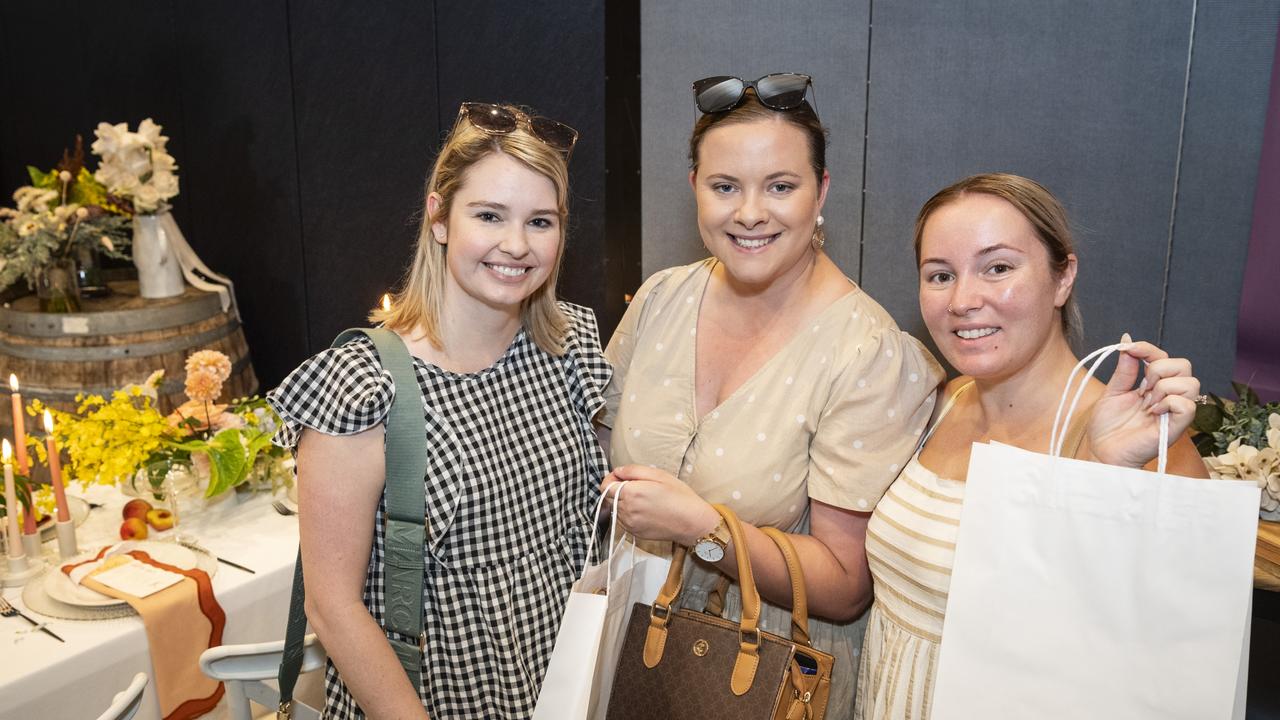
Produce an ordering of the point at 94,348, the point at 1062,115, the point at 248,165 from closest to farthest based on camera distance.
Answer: the point at 1062,115
the point at 94,348
the point at 248,165

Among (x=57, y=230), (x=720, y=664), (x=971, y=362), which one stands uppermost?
(x=57, y=230)

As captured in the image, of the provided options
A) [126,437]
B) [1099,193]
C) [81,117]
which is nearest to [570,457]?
[126,437]

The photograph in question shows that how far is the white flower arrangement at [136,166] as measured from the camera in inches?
134

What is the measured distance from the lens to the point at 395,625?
154 cm

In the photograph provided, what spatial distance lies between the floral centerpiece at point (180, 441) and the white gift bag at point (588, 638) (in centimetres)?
144

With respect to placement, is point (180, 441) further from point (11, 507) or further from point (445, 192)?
point (445, 192)

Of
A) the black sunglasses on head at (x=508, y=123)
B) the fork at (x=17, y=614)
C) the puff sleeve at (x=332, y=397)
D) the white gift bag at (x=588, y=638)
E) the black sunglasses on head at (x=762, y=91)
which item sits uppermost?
the black sunglasses on head at (x=762, y=91)

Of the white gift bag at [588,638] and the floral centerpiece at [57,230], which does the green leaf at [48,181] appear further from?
the white gift bag at [588,638]

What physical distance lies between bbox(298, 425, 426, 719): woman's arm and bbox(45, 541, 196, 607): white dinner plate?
827mm

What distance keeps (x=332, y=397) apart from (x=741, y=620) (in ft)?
2.56

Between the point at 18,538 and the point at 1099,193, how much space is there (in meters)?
3.00

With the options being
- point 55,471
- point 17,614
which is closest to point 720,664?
point 17,614

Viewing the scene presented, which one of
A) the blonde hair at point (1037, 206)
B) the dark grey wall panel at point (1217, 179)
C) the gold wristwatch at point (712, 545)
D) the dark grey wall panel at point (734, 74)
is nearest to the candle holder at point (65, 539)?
the gold wristwatch at point (712, 545)

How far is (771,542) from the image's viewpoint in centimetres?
161
